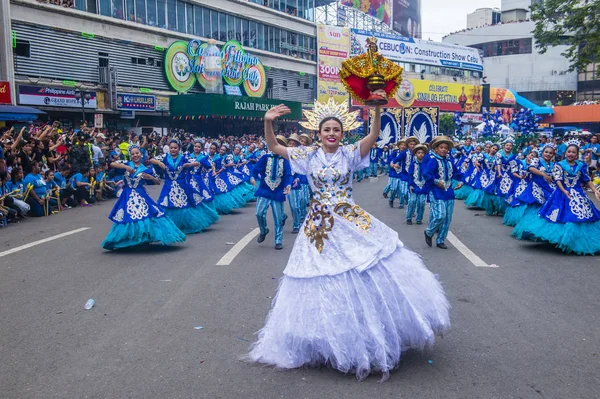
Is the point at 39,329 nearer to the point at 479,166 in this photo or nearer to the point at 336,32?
the point at 479,166

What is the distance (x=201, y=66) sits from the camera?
4122cm

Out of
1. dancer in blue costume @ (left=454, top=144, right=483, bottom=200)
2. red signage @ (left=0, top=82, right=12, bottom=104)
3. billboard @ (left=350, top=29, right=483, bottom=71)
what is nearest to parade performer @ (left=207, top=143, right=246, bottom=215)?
dancer in blue costume @ (left=454, top=144, right=483, bottom=200)

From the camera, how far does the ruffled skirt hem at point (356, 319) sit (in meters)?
4.39

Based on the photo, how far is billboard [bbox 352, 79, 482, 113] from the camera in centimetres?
6306

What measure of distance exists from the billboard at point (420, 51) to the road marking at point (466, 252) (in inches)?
1891

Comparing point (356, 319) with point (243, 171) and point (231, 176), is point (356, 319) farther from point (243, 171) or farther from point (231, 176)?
point (243, 171)

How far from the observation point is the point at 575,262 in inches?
353

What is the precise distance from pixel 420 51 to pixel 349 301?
65.0m

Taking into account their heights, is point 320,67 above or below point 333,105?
above

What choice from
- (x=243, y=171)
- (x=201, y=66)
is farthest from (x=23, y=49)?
(x=243, y=171)

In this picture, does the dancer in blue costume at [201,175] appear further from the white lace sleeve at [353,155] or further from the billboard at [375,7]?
the billboard at [375,7]

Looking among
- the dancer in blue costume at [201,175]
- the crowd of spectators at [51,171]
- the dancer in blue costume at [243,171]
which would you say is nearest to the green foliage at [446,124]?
the crowd of spectators at [51,171]

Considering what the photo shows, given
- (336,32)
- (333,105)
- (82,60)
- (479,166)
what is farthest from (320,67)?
(333,105)

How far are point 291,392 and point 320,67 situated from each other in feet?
177
